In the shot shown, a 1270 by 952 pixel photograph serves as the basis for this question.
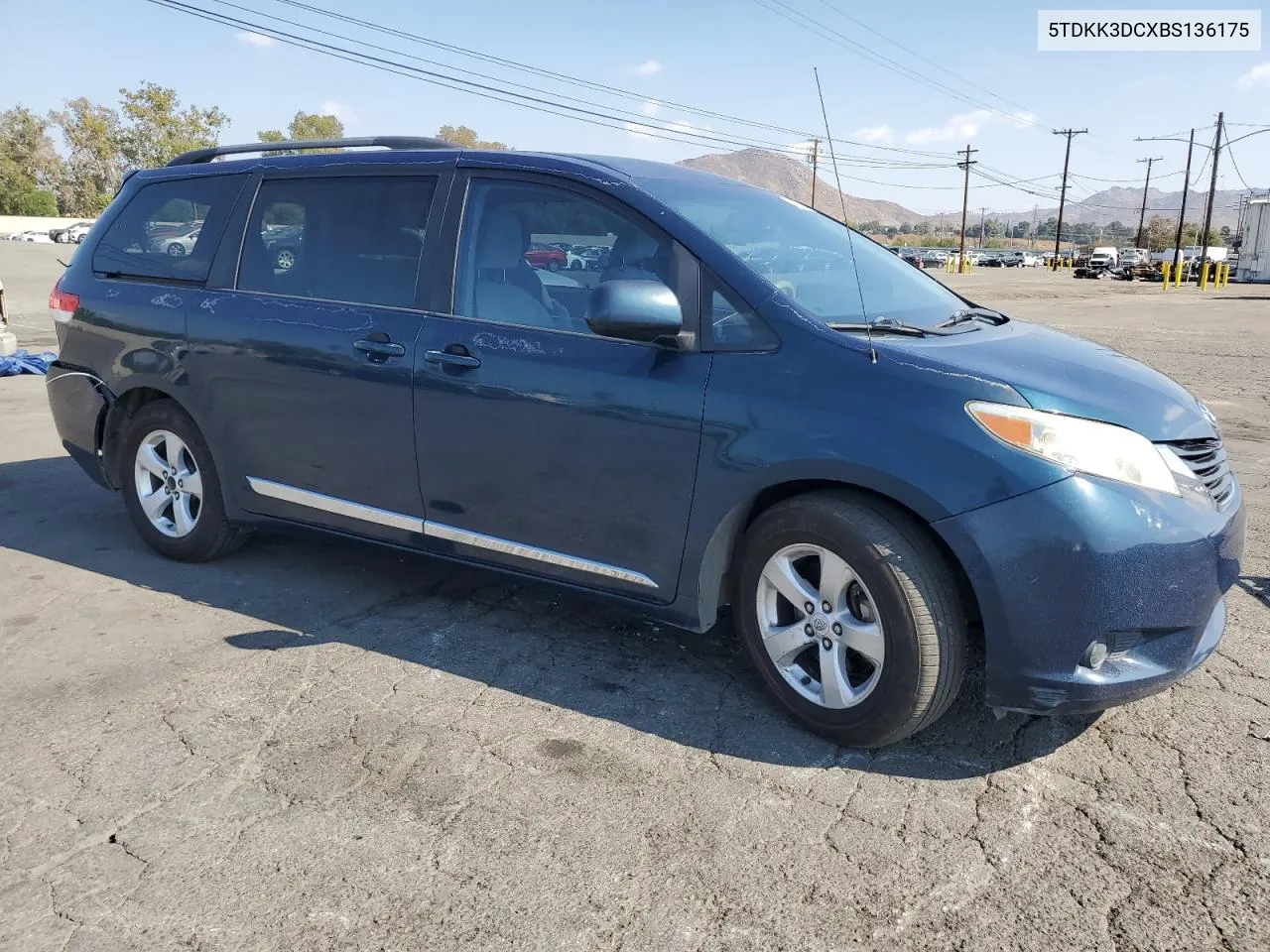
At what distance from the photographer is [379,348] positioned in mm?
3869

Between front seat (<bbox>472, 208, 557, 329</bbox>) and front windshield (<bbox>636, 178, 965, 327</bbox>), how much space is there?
53 centimetres

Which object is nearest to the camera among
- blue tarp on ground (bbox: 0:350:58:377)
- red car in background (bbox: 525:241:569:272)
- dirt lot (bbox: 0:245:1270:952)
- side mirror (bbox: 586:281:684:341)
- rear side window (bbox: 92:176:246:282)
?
dirt lot (bbox: 0:245:1270:952)

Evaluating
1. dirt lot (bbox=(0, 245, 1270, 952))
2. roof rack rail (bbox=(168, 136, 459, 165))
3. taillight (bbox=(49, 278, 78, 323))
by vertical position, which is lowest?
dirt lot (bbox=(0, 245, 1270, 952))

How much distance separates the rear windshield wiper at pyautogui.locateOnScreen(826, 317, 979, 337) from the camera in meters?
3.22

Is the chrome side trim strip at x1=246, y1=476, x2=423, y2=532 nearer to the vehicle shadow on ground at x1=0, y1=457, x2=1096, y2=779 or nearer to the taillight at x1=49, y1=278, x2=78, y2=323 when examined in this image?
the vehicle shadow on ground at x1=0, y1=457, x2=1096, y2=779

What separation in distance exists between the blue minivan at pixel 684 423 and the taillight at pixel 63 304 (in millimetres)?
306

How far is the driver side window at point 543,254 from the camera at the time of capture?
3467mm

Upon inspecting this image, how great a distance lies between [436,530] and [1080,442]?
91.0 inches

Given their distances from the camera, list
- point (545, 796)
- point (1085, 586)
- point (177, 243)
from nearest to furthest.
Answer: point (1085, 586) → point (545, 796) → point (177, 243)

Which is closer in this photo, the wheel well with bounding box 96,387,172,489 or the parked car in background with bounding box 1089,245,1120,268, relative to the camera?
the wheel well with bounding box 96,387,172,489

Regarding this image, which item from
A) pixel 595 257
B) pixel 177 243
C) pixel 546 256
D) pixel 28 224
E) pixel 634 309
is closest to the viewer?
pixel 634 309

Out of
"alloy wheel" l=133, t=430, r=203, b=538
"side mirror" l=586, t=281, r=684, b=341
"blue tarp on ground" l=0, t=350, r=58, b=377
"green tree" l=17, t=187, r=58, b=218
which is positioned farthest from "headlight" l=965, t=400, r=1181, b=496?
"green tree" l=17, t=187, r=58, b=218

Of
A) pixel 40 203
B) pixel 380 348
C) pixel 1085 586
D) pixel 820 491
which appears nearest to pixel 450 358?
pixel 380 348

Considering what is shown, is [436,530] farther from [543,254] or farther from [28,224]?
[28,224]
